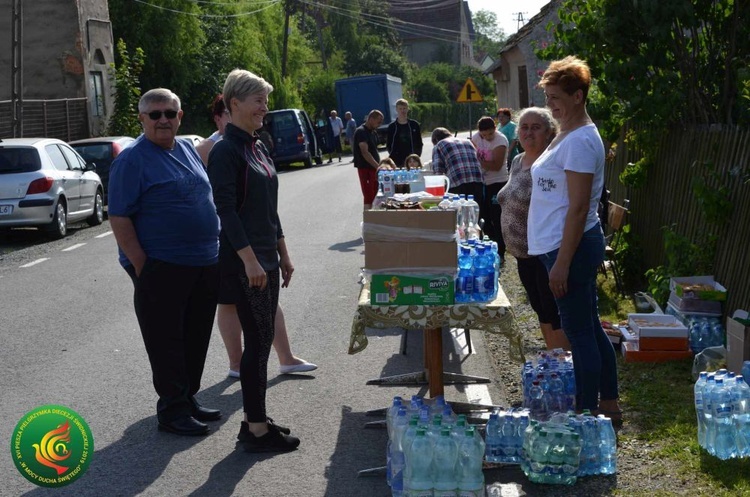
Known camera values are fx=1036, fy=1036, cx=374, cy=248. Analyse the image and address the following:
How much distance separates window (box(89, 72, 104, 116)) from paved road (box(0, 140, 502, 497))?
2094 cm

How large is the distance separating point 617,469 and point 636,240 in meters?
5.93

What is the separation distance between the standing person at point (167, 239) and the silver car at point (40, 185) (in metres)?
11.0

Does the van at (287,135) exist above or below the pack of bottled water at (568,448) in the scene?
above

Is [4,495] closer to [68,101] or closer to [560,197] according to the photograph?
[560,197]

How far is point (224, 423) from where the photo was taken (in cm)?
647

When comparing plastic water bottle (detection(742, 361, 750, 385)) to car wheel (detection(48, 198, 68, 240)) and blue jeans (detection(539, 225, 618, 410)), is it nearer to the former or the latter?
blue jeans (detection(539, 225, 618, 410))

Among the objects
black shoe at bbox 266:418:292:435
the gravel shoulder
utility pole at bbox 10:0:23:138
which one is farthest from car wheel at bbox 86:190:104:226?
the gravel shoulder

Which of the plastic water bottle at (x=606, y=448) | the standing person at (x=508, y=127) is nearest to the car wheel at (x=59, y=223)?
the standing person at (x=508, y=127)

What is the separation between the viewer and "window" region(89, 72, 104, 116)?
111ft

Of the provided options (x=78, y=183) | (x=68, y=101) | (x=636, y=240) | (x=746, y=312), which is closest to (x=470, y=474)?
(x=746, y=312)

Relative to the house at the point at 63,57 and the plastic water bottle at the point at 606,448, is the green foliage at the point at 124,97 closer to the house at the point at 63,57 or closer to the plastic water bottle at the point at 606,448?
the house at the point at 63,57

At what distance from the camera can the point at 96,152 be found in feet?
69.9

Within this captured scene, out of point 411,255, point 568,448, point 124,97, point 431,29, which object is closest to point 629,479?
point 568,448

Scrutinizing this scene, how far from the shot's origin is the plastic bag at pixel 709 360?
282 inches
